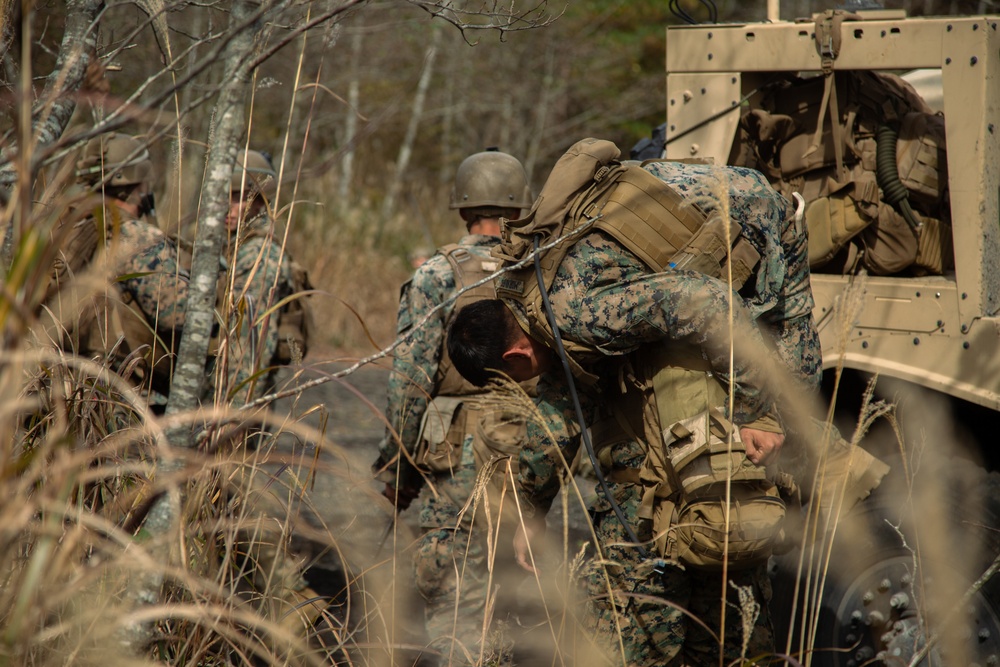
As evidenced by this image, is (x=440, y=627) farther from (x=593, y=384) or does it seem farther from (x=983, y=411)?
(x=983, y=411)

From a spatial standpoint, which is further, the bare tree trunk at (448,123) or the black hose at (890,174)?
the bare tree trunk at (448,123)

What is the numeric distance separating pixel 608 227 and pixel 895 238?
4.78ft

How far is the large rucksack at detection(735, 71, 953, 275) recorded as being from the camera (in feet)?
10.5

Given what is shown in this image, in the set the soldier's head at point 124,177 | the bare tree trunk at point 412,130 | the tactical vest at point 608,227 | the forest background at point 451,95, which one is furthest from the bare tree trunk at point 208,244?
the bare tree trunk at point 412,130

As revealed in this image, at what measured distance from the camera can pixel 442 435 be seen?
3.52m

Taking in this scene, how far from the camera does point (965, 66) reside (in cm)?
286

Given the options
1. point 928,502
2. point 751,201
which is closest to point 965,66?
point 751,201

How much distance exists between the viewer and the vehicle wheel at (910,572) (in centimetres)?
280

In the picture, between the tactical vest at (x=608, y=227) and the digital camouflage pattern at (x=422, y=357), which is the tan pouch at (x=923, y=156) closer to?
the tactical vest at (x=608, y=227)

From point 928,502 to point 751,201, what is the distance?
39.1 inches

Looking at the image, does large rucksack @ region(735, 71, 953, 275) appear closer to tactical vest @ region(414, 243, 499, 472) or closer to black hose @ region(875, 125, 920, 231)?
black hose @ region(875, 125, 920, 231)

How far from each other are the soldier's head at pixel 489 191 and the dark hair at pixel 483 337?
3.96 feet

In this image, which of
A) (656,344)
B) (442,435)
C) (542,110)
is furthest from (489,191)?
(542,110)

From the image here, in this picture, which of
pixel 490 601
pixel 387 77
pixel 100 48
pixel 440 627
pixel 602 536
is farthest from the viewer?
pixel 387 77
